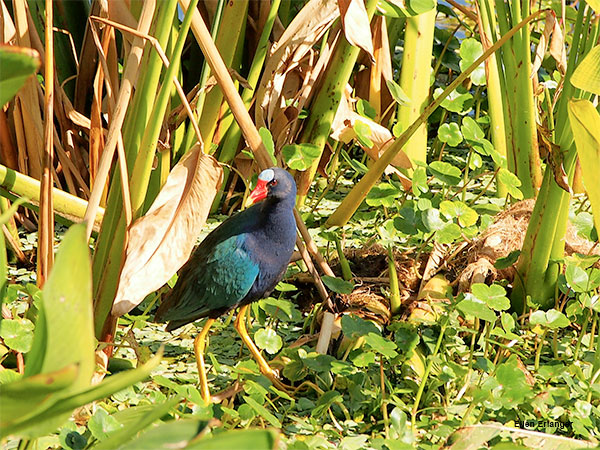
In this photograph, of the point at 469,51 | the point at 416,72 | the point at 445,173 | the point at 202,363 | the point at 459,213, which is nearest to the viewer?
the point at 202,363

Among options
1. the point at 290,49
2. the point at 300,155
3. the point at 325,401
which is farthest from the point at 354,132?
the point at 325,401

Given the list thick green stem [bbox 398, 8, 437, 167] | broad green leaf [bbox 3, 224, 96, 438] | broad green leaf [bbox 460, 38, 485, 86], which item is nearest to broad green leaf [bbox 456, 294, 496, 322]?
thick green stem [bbox 398, 8, 437, 167]

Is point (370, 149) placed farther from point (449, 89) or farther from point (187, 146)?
point (187, 146)

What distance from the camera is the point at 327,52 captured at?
7.30 ft

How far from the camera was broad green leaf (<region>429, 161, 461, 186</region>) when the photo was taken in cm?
194

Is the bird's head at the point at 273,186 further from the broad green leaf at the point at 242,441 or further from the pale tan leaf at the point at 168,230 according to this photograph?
the broad green leaf at the point at 242,441

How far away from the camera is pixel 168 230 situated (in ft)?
5.22

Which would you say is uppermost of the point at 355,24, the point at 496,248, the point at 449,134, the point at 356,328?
the point at 355,24

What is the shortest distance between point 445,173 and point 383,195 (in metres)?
0.16

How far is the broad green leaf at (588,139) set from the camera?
127 cm

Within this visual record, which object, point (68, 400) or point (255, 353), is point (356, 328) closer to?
point (255, 353)

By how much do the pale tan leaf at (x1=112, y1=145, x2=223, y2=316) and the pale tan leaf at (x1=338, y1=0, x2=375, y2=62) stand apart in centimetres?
37

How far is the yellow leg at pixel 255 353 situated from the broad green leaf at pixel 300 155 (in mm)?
386

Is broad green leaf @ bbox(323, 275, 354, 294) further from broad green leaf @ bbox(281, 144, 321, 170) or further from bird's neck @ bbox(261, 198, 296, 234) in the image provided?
broad green leaf @ bbox(281, 144, 321, 170)
